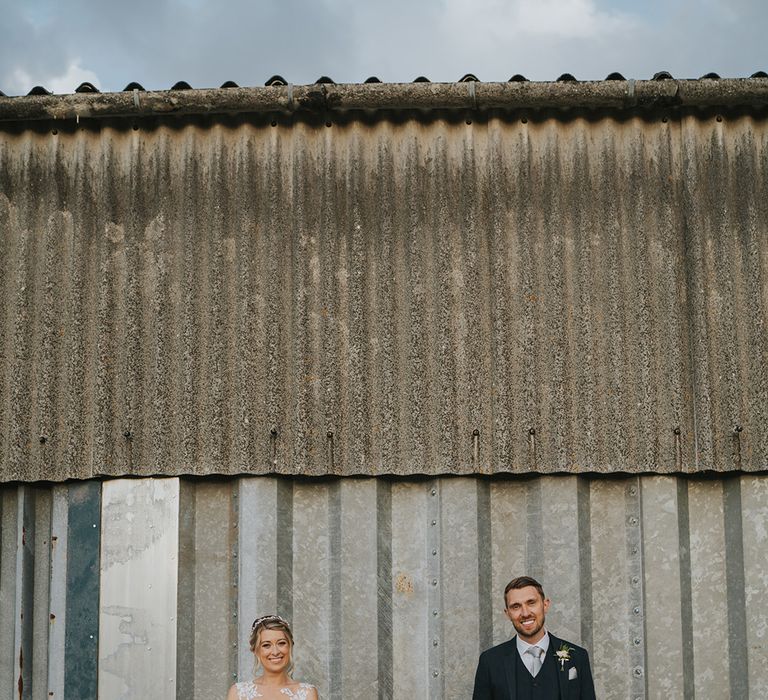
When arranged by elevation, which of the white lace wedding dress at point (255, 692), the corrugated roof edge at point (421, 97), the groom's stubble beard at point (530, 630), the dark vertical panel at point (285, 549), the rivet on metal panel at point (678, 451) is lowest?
the white lace wedding dress at point (255, 692)

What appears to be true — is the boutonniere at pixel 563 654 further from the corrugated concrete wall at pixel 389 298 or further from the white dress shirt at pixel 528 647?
the corrugated concrete wall at pixel 389 298

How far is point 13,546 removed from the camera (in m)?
6.23

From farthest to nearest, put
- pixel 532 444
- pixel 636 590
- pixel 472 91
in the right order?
pixel 472 91, pixel 532 444, pixel 636 590

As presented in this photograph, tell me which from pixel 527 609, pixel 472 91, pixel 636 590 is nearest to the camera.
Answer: pixel 527 609

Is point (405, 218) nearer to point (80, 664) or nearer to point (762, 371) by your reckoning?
point (762, 371)

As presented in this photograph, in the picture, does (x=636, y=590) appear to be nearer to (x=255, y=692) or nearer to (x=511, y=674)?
(x=511, y=674)

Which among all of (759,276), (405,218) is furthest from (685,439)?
(405,218)

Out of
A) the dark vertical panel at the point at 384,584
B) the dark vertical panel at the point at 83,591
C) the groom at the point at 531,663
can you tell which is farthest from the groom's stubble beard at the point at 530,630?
the dark vertical panel at the point at 83,591

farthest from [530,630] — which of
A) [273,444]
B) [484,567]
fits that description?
[273,444]

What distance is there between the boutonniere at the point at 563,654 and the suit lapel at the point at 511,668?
21cm

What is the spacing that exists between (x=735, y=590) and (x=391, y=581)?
184 centimetres

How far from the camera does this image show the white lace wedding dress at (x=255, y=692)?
5445mm

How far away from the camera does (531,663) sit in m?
5.49

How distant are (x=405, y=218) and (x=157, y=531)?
220cm
